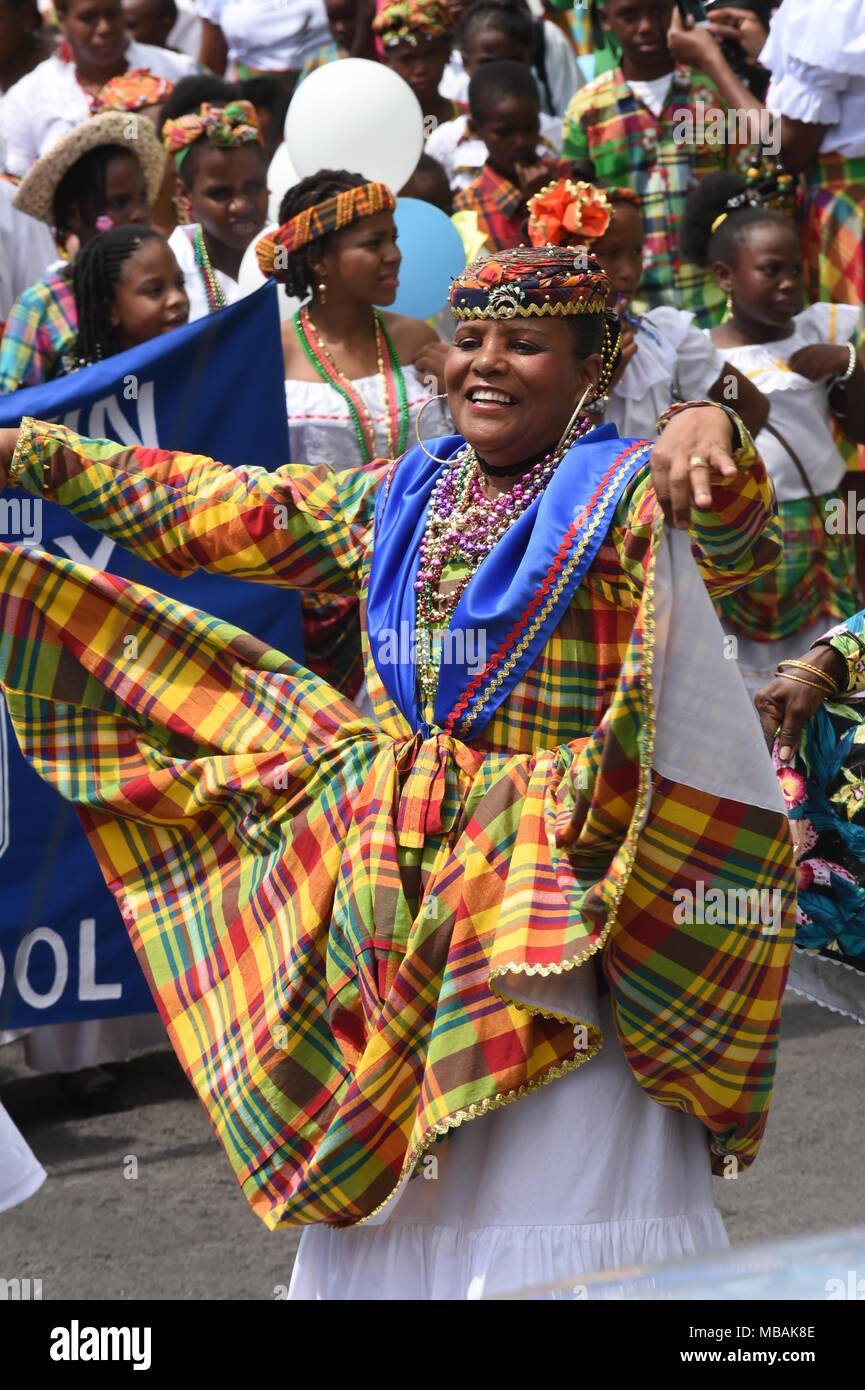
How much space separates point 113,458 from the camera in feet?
12.7

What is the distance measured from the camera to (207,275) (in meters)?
6.98

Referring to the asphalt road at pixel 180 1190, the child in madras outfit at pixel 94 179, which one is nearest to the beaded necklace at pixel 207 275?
the child in madras outfit at pixel 94 179

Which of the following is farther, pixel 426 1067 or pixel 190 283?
pixel 190 283

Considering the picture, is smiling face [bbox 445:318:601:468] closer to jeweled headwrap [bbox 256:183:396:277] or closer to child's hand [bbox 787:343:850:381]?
jeweled headwrap [bbox 256:183:396:277]

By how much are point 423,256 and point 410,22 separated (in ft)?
7.82

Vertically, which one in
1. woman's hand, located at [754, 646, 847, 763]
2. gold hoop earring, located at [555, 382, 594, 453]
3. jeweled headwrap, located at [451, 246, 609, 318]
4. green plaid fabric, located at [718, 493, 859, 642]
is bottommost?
green plaid fabric, located at [718, 493, 859, 642]

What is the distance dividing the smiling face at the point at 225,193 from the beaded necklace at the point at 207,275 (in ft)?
1.47

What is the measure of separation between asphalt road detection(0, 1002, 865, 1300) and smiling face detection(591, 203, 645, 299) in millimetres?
2417

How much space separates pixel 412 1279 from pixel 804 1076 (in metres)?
2.69

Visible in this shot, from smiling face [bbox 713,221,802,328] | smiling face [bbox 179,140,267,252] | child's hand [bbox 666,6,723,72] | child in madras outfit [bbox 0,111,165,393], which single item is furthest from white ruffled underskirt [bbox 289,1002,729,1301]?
child's hand [bbox 666,6,723,72]

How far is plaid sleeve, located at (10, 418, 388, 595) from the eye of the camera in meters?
3.75

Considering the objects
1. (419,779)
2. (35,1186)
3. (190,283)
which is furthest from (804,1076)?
(190,283)

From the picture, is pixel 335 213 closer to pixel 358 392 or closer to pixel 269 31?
pixel 358 392

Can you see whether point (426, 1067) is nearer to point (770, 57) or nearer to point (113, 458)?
point (113, 458)
